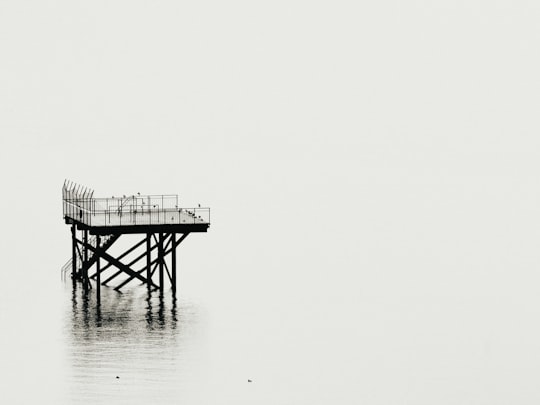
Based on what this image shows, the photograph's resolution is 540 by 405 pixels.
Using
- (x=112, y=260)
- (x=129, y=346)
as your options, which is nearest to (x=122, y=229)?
(x=112, y=260)

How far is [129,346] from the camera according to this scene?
6681cm

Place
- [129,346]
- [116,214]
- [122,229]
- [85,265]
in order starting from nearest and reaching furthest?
[129,346] < [122,229] < [85,265] < [116,214]

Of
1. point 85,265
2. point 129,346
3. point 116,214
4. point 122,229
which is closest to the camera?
point 129,346

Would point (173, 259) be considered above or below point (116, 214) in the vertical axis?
below

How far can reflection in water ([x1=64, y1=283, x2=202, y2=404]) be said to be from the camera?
59.0m

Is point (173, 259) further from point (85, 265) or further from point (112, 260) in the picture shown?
point (85, 265)

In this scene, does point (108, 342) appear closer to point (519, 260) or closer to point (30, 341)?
point (30, 341)

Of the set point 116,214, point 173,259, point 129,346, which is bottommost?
point 129,346

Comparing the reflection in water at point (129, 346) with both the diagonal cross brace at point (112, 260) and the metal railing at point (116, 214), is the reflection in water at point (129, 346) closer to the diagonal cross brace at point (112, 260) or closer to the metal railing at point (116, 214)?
the diagonal cross brace at point (112, 260)

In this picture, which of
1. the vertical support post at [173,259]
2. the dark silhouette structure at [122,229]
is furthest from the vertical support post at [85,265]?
the vertical support post at [173,259]

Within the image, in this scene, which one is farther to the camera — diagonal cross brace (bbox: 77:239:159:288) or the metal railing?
the metal railing

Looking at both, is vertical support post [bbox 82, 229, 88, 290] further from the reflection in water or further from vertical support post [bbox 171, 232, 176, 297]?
vertical support post [bbox 171, 232, 176, 297]

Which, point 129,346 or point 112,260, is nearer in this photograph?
point 129,346

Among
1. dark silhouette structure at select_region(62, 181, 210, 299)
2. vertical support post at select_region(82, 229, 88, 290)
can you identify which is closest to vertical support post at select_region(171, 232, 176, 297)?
dark silhouette structure at select_region(62, 181, 210, 299)
